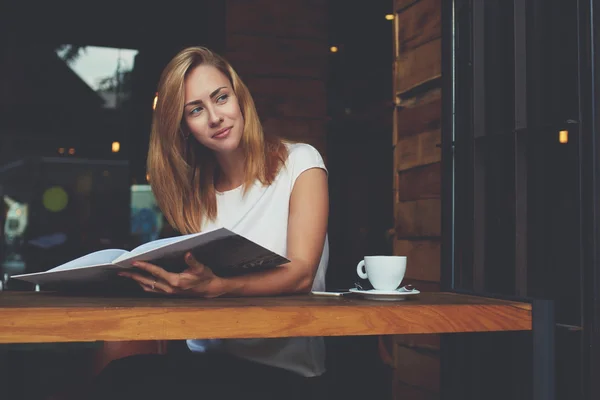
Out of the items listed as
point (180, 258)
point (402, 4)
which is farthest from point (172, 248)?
point (402, 4)

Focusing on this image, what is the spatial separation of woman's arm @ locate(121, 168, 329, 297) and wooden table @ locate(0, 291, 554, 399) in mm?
33

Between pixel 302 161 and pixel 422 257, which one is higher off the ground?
pixel 302 161

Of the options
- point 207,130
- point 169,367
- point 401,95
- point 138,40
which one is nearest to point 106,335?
point 169,367

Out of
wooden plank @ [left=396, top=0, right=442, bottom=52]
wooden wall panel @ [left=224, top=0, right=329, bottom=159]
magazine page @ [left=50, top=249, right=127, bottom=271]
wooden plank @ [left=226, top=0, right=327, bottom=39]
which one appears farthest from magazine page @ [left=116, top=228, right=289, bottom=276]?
wooden plank @ [left=226, top=0, right=327, bottom=39]

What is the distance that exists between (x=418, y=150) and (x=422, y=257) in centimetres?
42

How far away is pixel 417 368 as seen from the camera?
2.39m

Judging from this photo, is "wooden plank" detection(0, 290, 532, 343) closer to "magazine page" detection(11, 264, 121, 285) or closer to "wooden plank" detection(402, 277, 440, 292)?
"magazine page" detection(11, 264, 121, 285)

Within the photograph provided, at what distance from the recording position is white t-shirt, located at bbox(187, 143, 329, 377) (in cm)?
150

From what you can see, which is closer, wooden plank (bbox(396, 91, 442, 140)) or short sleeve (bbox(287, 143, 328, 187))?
short sleeve (bbox(287, 143, 328, 187))

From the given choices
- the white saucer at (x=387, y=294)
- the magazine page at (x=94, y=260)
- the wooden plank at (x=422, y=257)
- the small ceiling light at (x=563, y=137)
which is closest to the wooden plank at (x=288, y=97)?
the wooden plank at (x=422, y=257)

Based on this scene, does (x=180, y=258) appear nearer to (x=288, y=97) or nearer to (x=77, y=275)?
(x=77, y=275)

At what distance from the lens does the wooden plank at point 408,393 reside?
7.49ft

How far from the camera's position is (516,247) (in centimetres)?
163

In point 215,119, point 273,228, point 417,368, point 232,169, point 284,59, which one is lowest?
point 417,368
